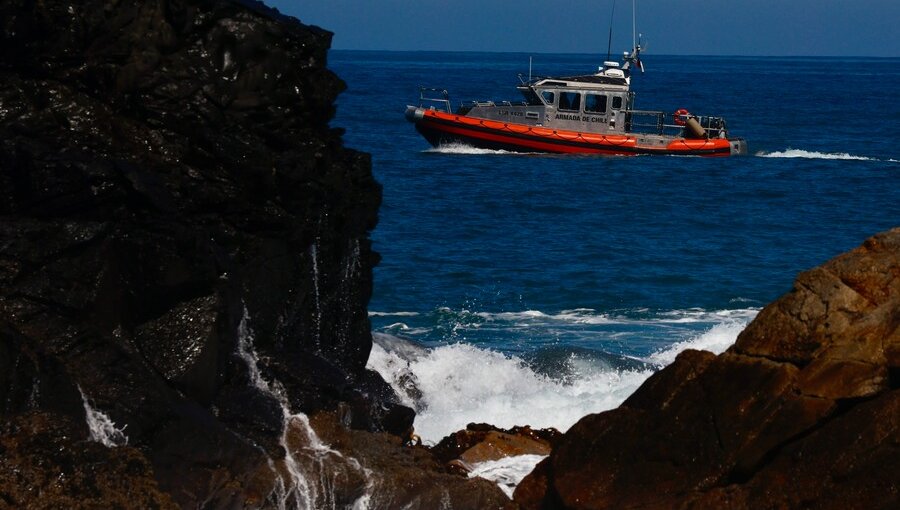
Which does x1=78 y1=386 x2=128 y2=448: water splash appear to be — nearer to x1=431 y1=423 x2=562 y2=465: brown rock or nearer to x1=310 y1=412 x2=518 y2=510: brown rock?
x1=310 y1=412 x2=518 y2=510: brown rock

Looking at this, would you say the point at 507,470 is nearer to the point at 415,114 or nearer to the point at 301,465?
the point at 301,465

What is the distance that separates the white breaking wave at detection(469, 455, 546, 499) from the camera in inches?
414

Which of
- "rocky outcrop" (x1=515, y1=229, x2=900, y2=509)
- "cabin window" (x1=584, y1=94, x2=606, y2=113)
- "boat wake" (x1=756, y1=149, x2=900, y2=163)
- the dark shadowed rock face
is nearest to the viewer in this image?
"rocky outcrop" (x1=515, y1=229, x2=900, y2=509)

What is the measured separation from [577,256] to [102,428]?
51.8 feet

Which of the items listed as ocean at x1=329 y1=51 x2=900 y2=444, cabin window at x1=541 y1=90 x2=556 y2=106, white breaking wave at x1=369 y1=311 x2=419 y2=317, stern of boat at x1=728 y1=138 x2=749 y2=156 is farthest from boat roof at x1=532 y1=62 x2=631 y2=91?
white breaking wave at x1=369 y1=311 x2=419 y2=317


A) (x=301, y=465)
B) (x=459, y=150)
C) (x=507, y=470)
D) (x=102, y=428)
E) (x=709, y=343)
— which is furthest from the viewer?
(x=459, y=150)

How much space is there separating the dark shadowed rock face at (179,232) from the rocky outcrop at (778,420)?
2.42m

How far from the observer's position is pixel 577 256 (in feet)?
77.7

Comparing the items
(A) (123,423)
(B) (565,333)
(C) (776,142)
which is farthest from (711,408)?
(C) (776,142)

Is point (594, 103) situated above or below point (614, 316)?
above

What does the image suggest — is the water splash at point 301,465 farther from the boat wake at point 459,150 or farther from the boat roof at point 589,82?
the boat wake at point 459,150

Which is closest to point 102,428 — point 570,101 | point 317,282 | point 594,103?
point 317,282

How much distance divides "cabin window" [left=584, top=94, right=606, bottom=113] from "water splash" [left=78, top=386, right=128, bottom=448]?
103 feet

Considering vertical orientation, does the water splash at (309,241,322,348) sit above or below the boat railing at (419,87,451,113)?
above
